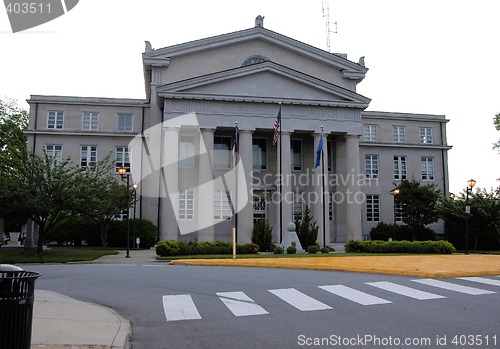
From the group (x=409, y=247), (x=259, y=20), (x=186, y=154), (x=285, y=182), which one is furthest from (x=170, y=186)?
(x=409, y=247)

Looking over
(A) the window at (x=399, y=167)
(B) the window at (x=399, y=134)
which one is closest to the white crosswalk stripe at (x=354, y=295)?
(A) the window at (x=399, y=167)

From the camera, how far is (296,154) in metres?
45.5

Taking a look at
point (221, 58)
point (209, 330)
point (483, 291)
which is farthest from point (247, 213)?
point (209, 330)

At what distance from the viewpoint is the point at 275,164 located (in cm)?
4409

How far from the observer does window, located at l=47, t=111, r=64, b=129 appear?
151 feet

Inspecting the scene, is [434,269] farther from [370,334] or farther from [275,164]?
[275,164]

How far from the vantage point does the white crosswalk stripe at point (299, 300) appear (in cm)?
1012

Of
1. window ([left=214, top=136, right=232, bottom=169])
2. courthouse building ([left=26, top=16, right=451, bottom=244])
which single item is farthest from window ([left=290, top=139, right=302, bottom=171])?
window ([left=214, top=136, right=232, bottom=169])

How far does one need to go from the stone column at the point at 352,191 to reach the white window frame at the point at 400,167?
9.54m

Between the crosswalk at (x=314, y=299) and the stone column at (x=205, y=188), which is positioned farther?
the stone column at (x=205, y=188)

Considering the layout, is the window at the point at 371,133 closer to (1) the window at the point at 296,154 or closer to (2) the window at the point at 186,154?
(1) the window at the point at 296,154

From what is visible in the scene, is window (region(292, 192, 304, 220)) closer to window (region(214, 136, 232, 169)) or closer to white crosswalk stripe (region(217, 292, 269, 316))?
window (region(214, 136, 232, 169))

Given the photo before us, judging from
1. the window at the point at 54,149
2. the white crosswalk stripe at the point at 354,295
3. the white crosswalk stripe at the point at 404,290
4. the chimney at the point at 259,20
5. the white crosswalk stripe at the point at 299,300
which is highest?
the chimney at the point at 259,20

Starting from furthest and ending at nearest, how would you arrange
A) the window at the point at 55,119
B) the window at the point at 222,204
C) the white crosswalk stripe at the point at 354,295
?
Result: 1. the window at the point at 55,119
2. the window at the point at 222,204
3. the white crosswalk stripe at the point at 354,295
